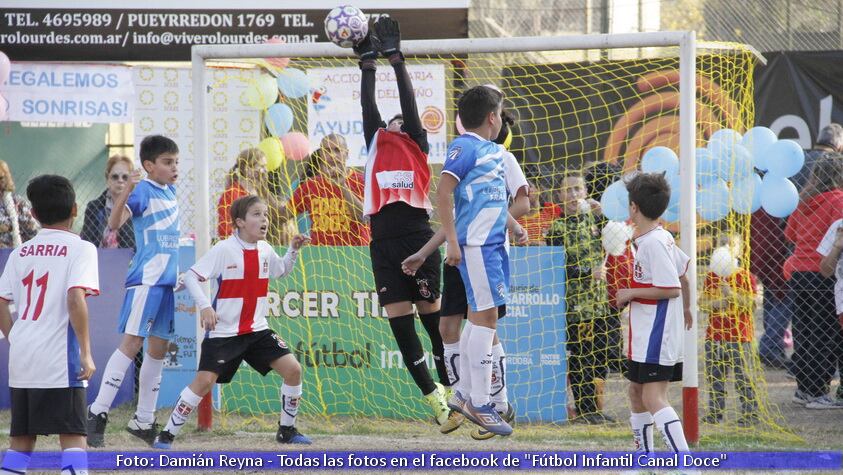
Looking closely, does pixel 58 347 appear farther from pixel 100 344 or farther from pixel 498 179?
pixel 100 344

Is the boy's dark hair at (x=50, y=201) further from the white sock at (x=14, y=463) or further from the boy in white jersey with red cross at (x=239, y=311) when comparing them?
the boy in white jersey with red cross at (x=239, y=311)

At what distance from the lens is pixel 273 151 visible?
351 inches

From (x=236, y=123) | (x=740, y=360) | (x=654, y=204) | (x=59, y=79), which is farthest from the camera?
(x=59, y=79)

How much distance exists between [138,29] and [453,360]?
308 inches

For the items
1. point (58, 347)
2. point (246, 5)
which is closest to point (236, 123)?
point (246, 5)

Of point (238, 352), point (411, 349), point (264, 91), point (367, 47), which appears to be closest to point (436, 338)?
point (411, 349)

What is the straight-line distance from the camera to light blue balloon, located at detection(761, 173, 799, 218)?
7863 mm

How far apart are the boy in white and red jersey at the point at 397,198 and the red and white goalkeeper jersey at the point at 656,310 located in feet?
3.89

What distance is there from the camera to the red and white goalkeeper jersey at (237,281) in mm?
6441

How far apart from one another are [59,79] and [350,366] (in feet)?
18.9

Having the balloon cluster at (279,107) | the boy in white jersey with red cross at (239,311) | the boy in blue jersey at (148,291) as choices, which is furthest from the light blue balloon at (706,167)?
the boy in blue jersey at (148,291)

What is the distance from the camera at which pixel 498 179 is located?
579 cm

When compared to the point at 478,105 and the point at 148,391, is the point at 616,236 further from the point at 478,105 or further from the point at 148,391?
the point at 148,391

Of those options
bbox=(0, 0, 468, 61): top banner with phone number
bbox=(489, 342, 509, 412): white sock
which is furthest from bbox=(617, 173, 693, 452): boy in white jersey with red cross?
bbox=(0, 0, 468, 61): top banner with phone number
